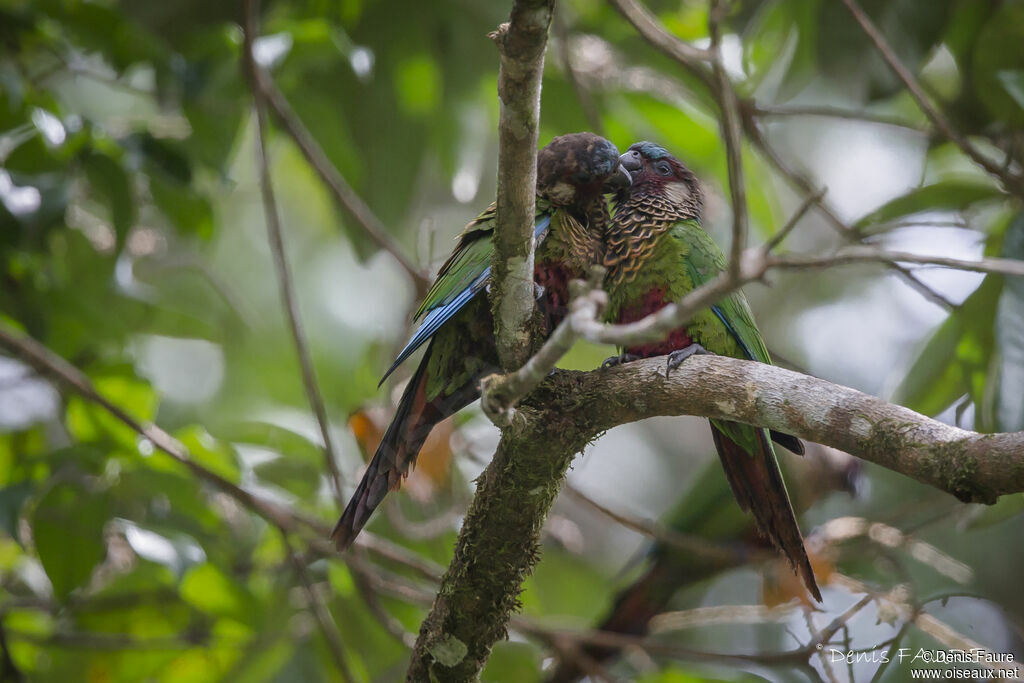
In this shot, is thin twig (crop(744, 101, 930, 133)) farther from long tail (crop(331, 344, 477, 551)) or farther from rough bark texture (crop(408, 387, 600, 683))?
rough bark texture (crop(408, 387, 600, 683))

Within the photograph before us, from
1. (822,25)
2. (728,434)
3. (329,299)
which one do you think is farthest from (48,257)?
(329,299)

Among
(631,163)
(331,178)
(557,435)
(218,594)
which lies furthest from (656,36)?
(218,594)

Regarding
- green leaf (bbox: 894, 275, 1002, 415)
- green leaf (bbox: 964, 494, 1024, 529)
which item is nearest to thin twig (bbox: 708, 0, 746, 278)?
green leaf (bbox: 964, 494, 1024, 529)

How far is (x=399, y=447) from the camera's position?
3.30 m

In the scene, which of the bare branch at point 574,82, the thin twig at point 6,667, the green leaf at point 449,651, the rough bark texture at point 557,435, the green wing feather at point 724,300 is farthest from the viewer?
the bare branch at point 574,82

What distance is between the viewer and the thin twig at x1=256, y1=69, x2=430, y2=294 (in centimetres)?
415

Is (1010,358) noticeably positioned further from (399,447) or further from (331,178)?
(331,178)

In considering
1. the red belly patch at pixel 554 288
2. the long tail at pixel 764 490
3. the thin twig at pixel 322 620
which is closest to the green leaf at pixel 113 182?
the thin twig at pixel 322 620

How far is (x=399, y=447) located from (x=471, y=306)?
564 millimetres

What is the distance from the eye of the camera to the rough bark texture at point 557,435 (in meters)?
2.24

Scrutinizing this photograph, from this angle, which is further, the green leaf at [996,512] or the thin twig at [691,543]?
the thin twig at [691,543]

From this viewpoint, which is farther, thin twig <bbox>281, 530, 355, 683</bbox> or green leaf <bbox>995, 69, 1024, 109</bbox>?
thin twig <bbox>281, 530, 355, 683</bbox>

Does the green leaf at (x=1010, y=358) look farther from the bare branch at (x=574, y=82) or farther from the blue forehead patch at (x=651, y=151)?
the bare branch at (x=574, y=82)

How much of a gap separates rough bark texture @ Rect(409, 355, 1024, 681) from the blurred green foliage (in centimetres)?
119
